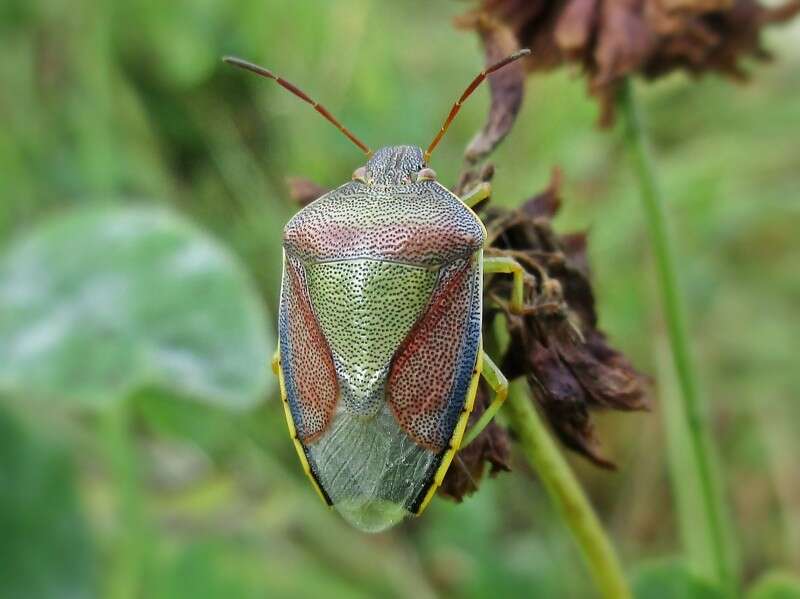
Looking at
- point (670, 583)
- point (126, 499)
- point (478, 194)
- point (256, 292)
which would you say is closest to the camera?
point (478, 194)

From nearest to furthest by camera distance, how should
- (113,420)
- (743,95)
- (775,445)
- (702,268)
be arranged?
(113,420), (775,445), (702,268), (743,95)

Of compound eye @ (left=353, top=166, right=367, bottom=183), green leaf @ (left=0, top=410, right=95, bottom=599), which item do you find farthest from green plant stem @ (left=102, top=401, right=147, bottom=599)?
compound eye @ (left=353, top=166, right=367, bottom=183)

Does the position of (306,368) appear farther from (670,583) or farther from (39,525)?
(39,525)

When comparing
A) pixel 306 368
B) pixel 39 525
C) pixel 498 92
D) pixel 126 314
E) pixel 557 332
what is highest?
pixel 498 92

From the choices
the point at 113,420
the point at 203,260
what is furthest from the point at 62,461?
the point at 203,260

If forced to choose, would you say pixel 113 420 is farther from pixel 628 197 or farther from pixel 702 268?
pixel 702 268

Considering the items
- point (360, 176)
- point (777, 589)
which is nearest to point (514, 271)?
point (360, 176)
